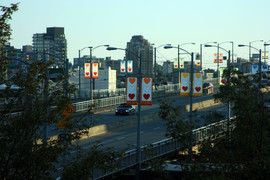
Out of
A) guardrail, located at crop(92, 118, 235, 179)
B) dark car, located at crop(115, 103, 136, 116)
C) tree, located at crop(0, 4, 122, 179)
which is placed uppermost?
tree, located at crop(0, 4, 122, 179)

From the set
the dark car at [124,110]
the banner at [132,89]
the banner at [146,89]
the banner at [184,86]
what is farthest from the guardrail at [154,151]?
the dark car at [124,110]

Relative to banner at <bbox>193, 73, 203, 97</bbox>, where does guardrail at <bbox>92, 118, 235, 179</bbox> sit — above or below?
below

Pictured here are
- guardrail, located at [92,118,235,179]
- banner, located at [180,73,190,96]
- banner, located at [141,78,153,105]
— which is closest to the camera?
guardrail, located at [92,118,235,179]

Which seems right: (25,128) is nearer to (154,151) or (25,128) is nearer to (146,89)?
(146,89)

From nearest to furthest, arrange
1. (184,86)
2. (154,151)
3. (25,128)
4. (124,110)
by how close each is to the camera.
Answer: (25,128)
(154,151)
(184,86)
(124,110)

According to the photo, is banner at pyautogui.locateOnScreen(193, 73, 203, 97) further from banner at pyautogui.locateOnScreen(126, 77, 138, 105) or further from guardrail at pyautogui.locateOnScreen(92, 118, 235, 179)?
banner at pyautogui.locateOnScreen(126, 77, 138, 105)

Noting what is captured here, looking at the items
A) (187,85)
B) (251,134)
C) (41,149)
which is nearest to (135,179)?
(187,85)

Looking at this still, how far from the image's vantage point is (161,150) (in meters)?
32.6

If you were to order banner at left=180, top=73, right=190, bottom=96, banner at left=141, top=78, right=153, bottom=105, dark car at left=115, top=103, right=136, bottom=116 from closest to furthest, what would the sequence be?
1. banner at left=141, top=78, right=153, bottom=105
2. banner at left=180, top=73, right=190, bottom=96
3. dark car at left=115, top=103, right=136, bottom=116

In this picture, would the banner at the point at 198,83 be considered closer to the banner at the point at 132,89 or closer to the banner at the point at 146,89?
the banner at the point at 146,89

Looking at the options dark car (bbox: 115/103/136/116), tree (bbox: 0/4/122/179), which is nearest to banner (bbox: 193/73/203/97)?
dark car (bbox: 115/103/136/116)

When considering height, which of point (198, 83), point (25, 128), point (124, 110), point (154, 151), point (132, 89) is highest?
point (198, 83)

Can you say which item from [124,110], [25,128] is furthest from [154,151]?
[124,110]

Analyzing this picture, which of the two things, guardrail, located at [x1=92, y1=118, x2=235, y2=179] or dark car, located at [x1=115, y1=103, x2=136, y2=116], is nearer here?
guardrail, located at [x1=92, y1=118, x2=235, y2=179]
